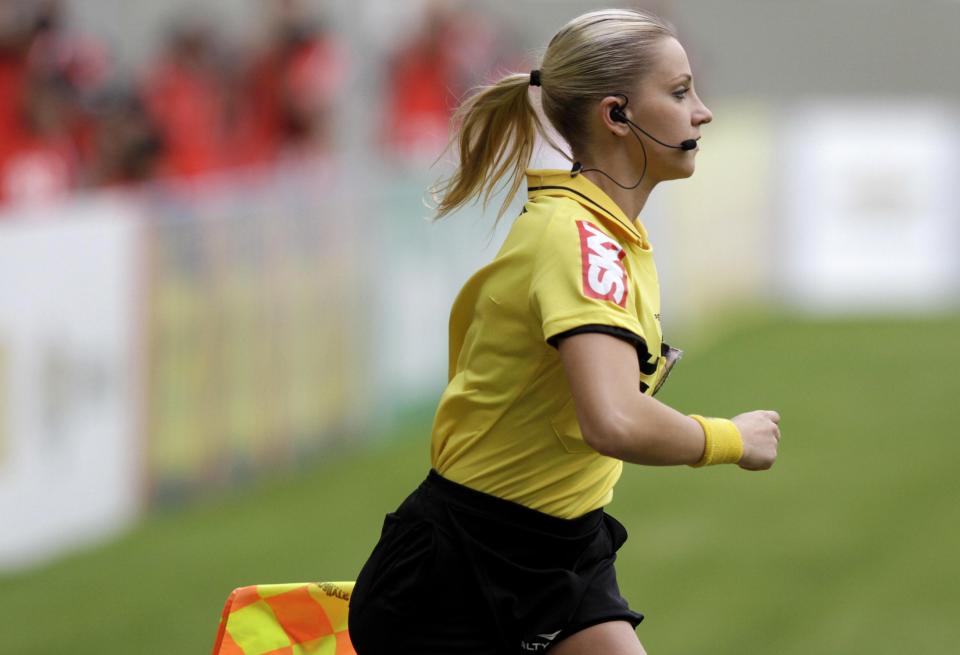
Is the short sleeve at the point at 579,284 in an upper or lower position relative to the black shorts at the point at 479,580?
upper

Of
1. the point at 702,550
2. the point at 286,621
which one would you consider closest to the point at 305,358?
the point at 702,550

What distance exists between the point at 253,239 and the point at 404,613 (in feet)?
19.0

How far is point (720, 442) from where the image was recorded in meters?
3.04

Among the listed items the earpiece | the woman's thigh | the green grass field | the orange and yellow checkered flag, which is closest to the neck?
the earpiece

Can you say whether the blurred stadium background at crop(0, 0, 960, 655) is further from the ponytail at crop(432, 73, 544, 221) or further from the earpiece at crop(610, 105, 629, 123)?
the earpiece at crop(610, 105, 629, 123)

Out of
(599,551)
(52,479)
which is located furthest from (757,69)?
(599,551)

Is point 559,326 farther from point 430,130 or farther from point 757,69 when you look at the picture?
point 757,69

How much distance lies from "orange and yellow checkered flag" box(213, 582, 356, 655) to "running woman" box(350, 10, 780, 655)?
174 mm

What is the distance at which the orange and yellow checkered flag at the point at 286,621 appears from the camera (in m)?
3.56

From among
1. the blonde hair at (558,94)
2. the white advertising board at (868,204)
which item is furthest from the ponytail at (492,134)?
the white advertising board at (868,204)

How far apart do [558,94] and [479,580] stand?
3.04ft

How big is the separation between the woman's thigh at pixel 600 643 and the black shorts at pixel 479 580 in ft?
0.04

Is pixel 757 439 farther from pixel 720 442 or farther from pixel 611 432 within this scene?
pixel 611 432

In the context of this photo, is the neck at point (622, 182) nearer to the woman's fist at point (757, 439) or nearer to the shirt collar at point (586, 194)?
the shirt collar at point (586, 194)
